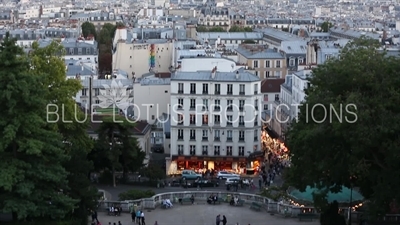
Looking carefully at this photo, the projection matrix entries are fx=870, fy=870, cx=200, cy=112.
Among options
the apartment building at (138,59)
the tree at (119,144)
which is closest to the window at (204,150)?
the tree at (119,144)

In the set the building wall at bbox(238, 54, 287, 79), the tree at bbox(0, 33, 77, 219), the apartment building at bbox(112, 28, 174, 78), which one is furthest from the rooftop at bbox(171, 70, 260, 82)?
the apartment building at bbox(112, 28, 174, 78)

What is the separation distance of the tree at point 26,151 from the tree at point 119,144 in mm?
11844

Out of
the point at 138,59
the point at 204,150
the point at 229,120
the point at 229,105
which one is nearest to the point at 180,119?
the point at 204,150

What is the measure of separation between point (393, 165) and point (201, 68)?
88.6ft

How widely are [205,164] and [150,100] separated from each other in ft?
32.2

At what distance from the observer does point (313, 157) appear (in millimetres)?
31609

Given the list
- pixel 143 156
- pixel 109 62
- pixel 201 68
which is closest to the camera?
pixel 143 156

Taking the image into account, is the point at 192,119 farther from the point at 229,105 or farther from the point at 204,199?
the point at 204,199

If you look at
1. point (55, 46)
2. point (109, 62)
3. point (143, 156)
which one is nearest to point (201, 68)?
point (143, 156)

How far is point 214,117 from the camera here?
49.8m

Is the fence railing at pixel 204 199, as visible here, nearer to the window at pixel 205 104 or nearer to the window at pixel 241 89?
the window at pixel 205 104

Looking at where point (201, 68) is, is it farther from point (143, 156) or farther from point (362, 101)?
point (362, 101)

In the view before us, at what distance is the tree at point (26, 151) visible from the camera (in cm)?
2980

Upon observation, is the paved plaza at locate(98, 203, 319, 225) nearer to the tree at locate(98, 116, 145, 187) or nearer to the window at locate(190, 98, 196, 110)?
the tree at locate(98, 116, 145, 187)
